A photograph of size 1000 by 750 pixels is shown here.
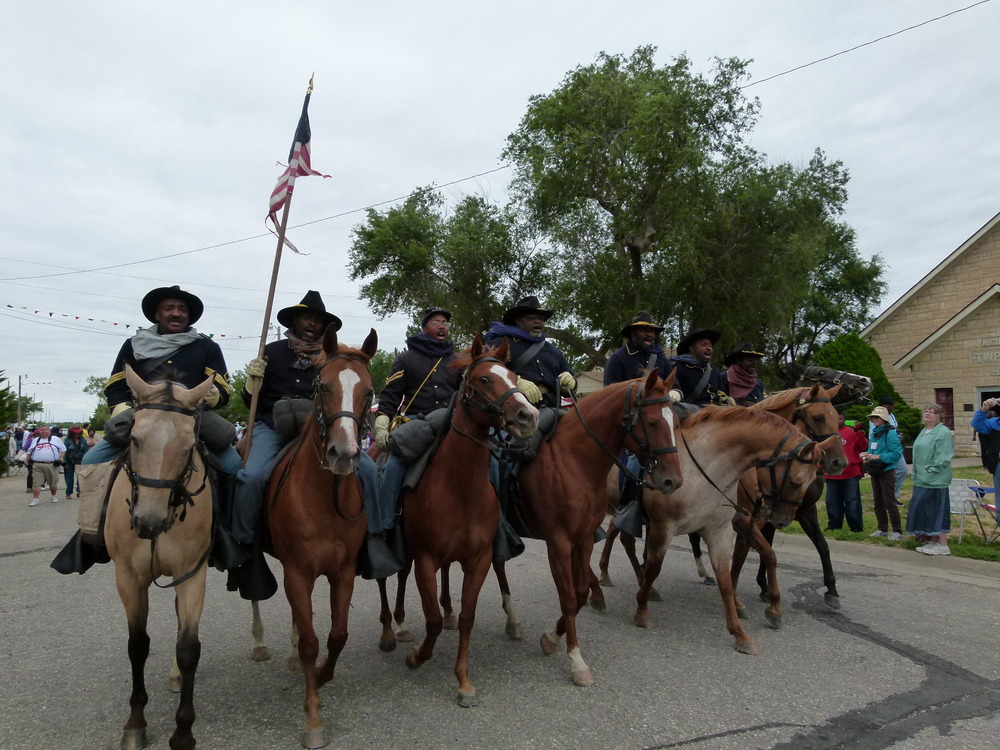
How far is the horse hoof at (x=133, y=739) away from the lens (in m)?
3.69

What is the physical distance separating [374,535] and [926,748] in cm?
347

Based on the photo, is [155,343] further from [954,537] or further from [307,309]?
[954,537]

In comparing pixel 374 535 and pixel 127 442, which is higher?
pixel 127 442

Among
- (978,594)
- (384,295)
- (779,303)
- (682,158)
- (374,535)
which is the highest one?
(682,158)

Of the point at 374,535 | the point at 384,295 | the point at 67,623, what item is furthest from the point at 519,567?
the point at 384,295

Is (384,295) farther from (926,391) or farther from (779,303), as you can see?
(926,391)

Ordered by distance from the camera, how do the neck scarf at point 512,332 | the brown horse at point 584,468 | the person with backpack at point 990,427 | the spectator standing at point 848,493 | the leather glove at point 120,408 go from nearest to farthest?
the leather glove at point 120,408
the brown horse at point 584,468
the neck scarf at point 512,332
the person with backpack at point 990,427
the spectator standing at point 848,493

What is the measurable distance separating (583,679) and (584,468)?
1.49 metres

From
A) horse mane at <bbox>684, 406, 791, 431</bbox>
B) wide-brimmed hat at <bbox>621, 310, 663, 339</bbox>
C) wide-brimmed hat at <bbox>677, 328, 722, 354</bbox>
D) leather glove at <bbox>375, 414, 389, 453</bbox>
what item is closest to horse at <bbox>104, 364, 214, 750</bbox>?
leather glove at <bbox>375, 414, 389, 453</bbox>

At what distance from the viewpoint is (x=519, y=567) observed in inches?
335

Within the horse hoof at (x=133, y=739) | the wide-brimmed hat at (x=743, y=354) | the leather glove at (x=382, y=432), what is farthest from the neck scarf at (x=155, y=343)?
the wide-brimmed hat at (x=743, y=354)

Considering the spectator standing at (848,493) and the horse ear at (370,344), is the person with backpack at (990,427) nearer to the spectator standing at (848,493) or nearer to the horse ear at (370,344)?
the spectator standing at (848,493)

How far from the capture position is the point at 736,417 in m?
5.86

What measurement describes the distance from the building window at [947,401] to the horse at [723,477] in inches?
765
